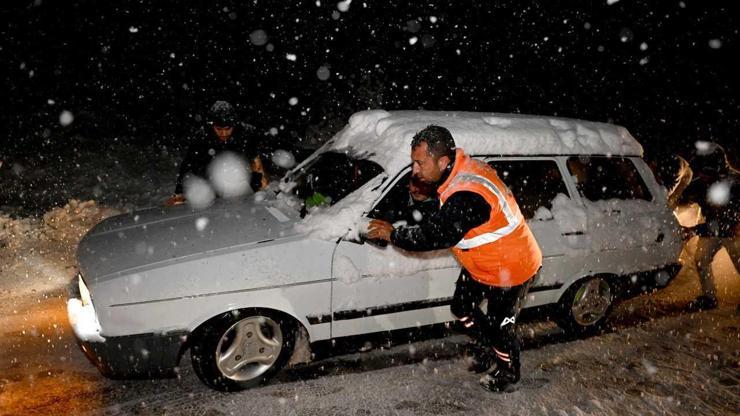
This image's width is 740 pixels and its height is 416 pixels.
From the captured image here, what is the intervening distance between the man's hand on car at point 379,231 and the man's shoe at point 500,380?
4.45ft

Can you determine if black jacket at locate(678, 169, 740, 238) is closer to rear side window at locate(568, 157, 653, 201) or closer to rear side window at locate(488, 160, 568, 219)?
rear side window at locate(568, 157, 653, 201)

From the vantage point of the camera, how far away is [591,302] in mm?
4508

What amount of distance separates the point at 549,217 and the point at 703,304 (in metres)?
2.73

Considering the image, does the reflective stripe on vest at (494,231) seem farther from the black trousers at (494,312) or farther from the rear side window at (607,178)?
the rear side window at (607,178)

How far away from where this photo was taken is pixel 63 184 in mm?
9867

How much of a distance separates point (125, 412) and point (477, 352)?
8.11 ft

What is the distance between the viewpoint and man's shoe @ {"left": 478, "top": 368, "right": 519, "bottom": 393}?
3.50 m

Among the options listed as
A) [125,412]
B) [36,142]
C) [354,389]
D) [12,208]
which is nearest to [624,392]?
[354,389]

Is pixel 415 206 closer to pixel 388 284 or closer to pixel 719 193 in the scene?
pixel 388 284

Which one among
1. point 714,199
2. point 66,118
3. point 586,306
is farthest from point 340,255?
point 66,118

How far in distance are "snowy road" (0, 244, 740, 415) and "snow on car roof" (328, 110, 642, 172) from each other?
1.58 m

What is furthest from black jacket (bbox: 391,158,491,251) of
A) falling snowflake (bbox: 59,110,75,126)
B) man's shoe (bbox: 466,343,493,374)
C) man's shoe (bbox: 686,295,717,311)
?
falling snowflake (bbox: 59,110,75,126)

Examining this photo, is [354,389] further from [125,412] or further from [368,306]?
[125,412]

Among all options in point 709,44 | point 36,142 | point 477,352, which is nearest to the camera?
point 477,352
